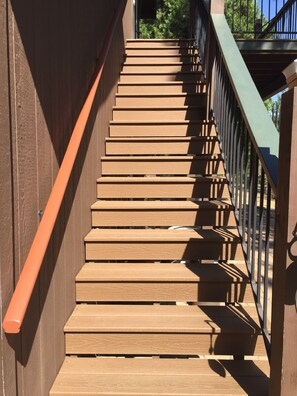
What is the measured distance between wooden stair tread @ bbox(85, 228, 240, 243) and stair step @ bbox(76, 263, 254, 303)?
225 mm

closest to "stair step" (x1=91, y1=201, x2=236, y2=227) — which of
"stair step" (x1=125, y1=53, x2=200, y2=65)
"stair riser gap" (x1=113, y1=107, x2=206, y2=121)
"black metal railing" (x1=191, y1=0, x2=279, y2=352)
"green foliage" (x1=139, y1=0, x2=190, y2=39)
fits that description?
"black metal railing" (x1=191, y1=0, x2=279, y2=352)

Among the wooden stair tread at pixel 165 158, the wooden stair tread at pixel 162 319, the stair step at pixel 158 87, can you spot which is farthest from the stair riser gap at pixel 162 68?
the wooden stair tread at pixel 162 319

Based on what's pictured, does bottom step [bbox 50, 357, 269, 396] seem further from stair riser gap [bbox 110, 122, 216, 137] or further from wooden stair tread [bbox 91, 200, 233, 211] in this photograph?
stair riser gap [bbox 110, 122, 216, 137]

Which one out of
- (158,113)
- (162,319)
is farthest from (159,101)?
(162,319)

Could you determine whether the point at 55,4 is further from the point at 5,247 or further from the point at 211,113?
the point at 211,113

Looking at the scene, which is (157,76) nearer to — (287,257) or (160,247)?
(160,247)

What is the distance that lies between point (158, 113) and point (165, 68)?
1.15 metres

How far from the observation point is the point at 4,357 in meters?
A: 1.47

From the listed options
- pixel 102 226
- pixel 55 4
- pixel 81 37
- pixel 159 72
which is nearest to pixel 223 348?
pixel 102 226

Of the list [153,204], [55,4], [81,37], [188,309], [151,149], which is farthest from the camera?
[151,149]

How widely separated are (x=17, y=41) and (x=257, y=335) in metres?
1.80

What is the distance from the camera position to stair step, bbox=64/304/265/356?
2.20m

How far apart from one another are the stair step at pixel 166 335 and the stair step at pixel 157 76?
3.36 meters

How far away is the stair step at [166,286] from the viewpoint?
2469mm
